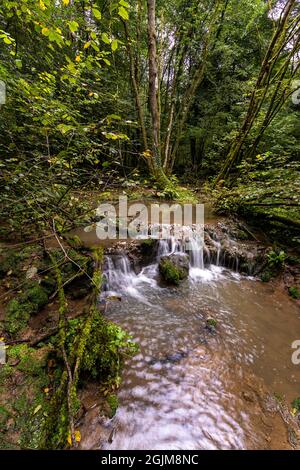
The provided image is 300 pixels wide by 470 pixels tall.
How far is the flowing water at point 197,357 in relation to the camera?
7.32 ft

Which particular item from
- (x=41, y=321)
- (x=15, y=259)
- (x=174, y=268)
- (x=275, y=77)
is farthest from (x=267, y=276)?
(x=275, y=77)

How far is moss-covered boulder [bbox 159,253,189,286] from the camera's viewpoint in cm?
473

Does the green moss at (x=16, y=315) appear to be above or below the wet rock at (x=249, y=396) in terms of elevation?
above

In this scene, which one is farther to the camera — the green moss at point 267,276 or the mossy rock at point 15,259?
the green moss at point 267,276

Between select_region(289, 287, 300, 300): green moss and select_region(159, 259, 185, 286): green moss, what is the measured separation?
2.17 m

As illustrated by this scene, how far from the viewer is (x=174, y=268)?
15.9ft

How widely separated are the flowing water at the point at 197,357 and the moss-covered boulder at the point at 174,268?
0.54 ft

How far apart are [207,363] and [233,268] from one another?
3.06 metres

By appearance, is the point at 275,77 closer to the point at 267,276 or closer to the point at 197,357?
the point at 267,276

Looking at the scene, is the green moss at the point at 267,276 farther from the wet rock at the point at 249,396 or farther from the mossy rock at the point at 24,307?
the mossy rock at the point at 24,307

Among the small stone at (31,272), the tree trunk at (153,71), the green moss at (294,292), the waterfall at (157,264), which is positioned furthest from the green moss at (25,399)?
the tree trunk at (153,71)

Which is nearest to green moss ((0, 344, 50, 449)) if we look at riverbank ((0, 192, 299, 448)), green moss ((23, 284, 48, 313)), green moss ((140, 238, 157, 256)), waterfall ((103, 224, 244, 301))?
riverbank ((0, 192, 299, 448))

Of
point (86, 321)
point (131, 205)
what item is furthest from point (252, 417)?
point (131, 205)

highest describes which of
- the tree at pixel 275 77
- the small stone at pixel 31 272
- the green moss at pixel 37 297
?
the tree at pixel 275 77
